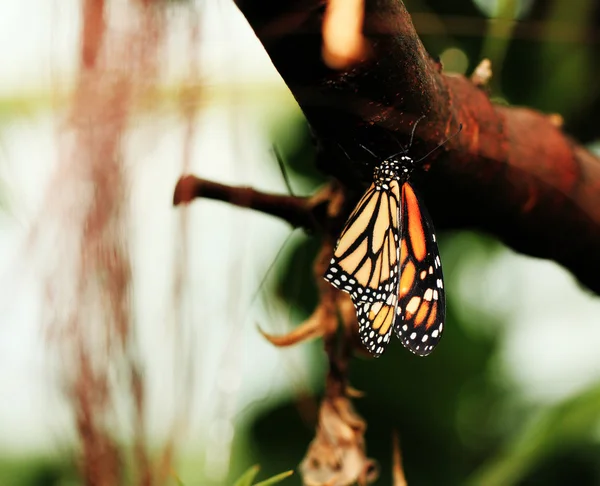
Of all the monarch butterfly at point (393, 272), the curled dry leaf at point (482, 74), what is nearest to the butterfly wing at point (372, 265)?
the monarch butterfly at point (393, 272)

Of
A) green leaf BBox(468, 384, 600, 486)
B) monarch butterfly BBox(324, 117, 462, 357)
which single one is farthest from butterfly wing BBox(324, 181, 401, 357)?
green leaf BBox(468, 384, 600, 486)

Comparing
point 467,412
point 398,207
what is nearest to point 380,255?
point 398,207

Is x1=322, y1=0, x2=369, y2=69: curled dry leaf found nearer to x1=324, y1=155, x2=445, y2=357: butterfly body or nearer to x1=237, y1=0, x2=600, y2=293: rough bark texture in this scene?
x1=237, y1=0, x2=600, y2=293: rough bark texture

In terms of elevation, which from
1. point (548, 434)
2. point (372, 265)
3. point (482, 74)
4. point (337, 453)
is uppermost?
point (482, 74)

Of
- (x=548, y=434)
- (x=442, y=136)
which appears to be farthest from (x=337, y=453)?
(x=548, y=434)

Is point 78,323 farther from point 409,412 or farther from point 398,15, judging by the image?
point 409,412

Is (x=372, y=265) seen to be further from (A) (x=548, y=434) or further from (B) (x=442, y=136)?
(A) (x=548, y=434)

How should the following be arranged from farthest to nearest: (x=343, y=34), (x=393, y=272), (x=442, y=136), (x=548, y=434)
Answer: (x=548, y=434), (x=393, y=272), (x=442, y=136), (x=343, y=34)
